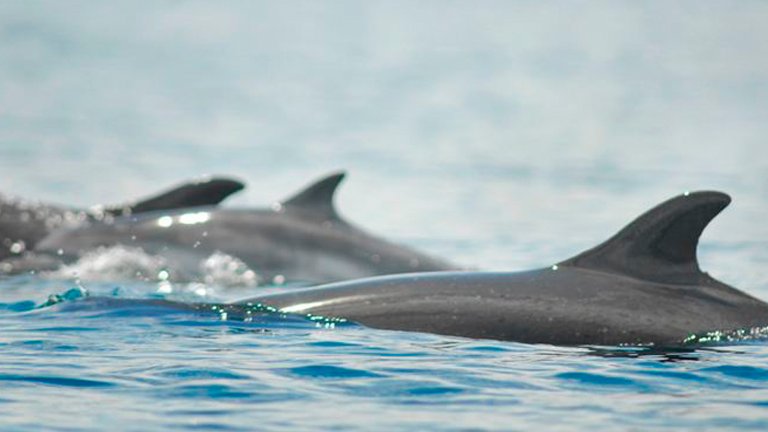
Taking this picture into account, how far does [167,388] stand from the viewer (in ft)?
30.0

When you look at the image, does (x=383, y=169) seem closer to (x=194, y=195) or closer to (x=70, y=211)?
(x=70, y=211)

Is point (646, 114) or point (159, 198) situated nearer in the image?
point (159, 198)

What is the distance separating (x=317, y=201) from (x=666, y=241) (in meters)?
6.86

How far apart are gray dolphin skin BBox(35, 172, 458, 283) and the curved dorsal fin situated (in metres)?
0.43

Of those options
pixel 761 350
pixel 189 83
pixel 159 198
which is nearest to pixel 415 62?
pixel 189 83

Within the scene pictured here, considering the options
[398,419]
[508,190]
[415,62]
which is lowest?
[398,419]

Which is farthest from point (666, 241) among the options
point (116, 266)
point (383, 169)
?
point (383, 169)

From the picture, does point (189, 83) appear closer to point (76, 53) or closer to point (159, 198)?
point (76, 53)

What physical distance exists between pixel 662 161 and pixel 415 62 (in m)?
43.2

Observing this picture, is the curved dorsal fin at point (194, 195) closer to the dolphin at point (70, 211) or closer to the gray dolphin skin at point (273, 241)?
the dolphin at point (70, 211)

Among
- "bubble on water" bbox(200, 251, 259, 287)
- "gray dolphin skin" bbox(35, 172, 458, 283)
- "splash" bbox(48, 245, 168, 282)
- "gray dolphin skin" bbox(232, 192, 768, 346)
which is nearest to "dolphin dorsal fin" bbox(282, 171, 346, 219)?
"gray dolphin skin" bbox(35, 172, 458, 283)

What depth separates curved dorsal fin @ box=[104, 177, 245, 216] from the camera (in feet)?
59.3

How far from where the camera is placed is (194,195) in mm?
18172

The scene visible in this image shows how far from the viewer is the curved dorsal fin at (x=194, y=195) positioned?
18.1 m
